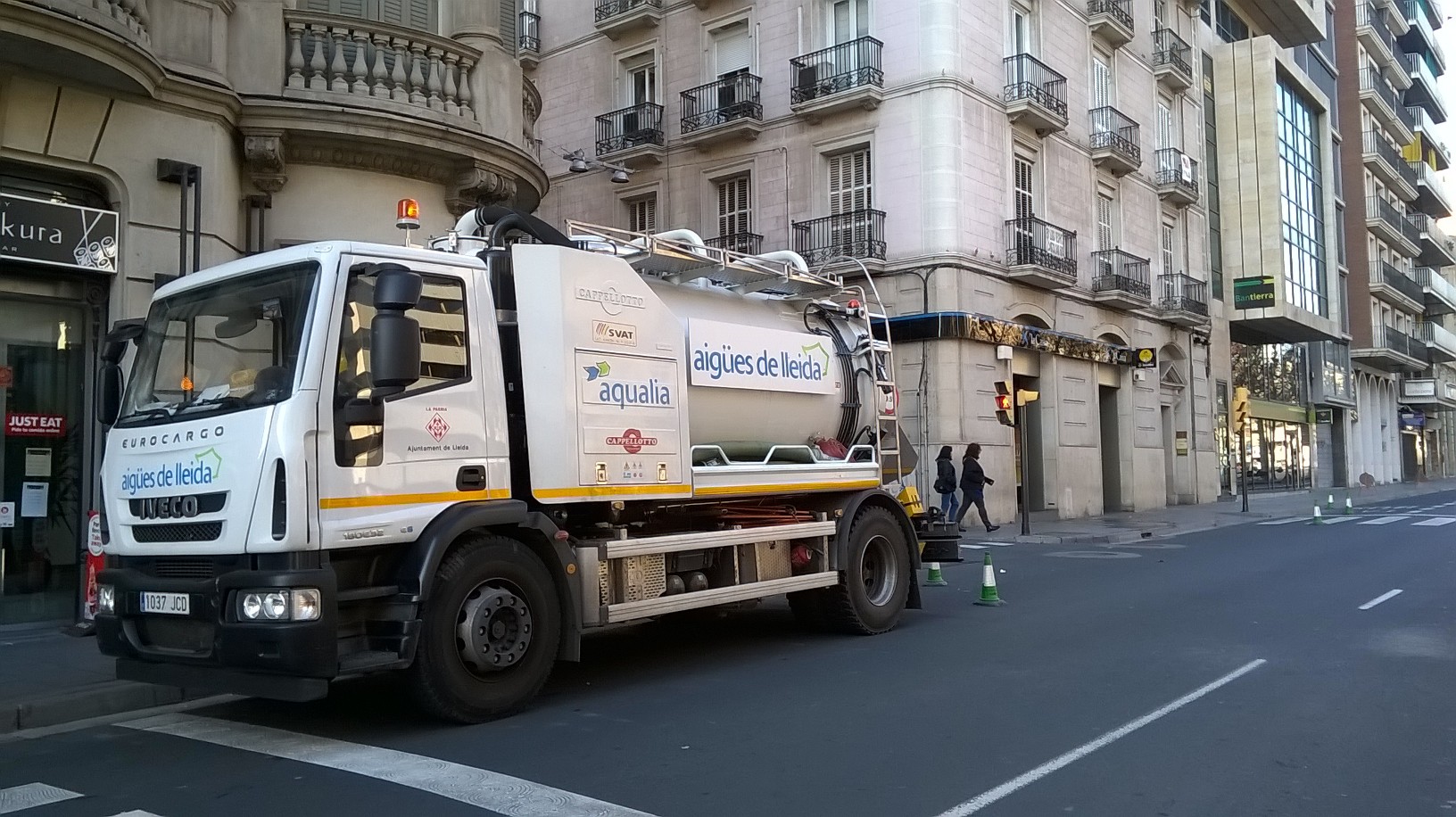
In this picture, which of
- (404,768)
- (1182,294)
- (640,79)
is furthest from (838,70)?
(404,768)

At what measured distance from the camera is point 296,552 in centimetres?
598

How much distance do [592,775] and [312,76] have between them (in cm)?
911

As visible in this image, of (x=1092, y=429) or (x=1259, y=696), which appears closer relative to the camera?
(x=1259, y=696)

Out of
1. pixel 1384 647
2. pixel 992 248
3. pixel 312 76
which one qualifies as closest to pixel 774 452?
pixel 1384 647

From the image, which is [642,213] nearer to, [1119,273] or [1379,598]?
[1119,273]

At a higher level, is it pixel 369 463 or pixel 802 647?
pixel 369 463

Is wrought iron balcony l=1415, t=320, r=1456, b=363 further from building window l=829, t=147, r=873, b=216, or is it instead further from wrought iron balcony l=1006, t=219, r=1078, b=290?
building window l=829, t=147, r=873, b=216

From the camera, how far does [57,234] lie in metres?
10.2

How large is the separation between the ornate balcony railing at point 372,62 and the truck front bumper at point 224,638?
270 inches

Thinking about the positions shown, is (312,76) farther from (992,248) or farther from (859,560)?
(992,248)

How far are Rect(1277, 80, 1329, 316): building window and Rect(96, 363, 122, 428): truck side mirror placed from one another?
4064 cm

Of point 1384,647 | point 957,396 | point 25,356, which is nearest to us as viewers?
point 1384,647

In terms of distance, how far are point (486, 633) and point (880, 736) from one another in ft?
7.80

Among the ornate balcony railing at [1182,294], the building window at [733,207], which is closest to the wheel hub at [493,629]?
the building window at [733,207]
